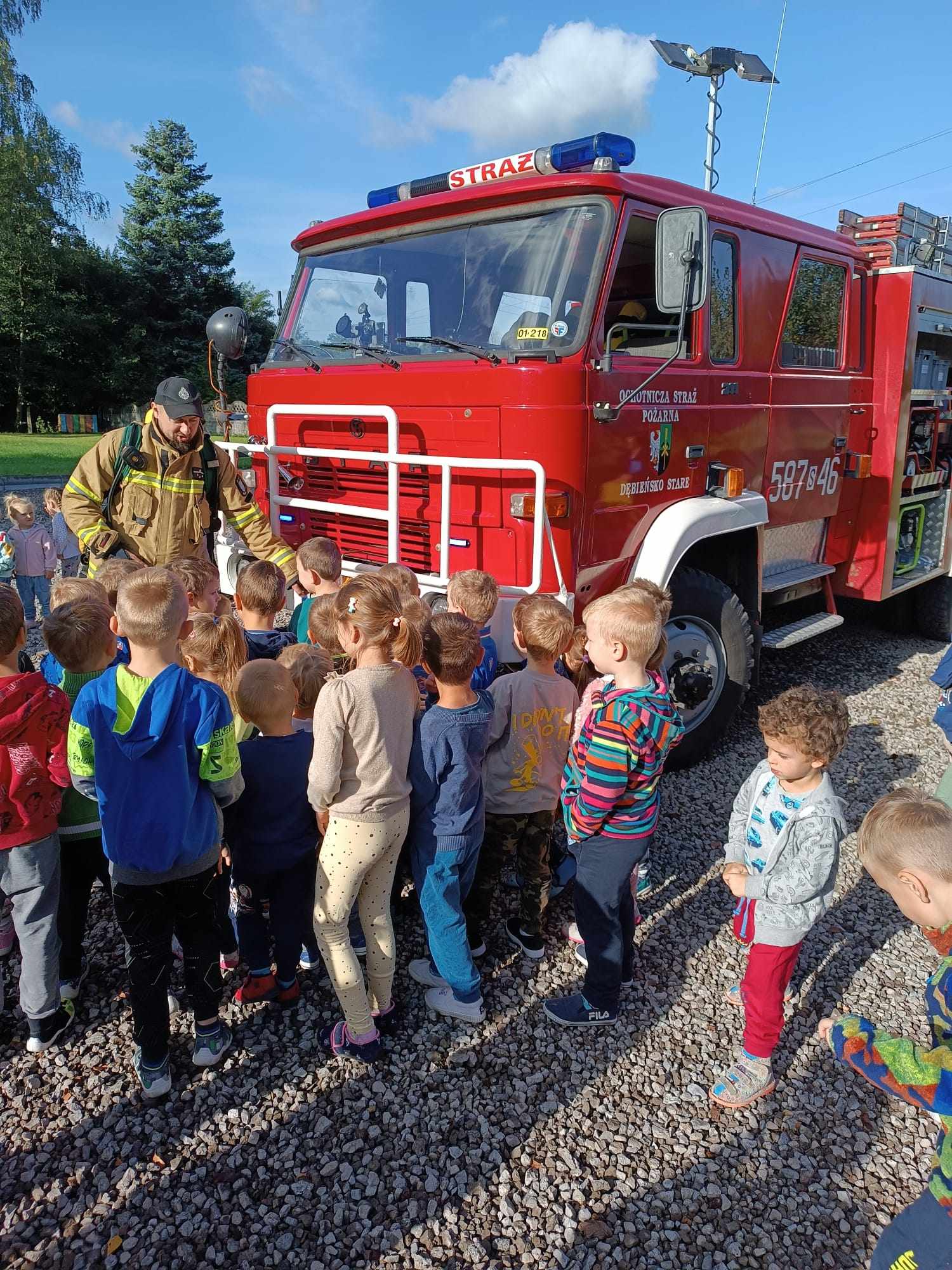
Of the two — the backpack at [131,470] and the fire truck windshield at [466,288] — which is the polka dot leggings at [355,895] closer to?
the fire truck windshield at [466,288]

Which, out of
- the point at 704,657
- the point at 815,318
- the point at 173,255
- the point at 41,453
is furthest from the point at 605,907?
the point at 173,255

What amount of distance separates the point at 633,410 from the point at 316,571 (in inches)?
60.4

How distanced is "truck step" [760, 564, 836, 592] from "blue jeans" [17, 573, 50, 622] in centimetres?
527

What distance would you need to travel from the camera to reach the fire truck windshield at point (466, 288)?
3.52 meters

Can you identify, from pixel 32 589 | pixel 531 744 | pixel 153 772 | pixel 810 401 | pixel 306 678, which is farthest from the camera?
pixel 32 589

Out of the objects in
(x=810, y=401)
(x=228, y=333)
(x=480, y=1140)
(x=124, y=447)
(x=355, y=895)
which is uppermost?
(x=228, y=333)

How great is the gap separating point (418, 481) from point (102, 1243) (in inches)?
114

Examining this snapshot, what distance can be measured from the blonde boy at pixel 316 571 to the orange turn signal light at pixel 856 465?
362 centimetres

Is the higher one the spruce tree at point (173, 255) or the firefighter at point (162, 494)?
the spruce tree at point (173, 255)

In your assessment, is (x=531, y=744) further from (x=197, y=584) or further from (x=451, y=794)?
(x=197, y=584)

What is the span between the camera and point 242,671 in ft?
7.80

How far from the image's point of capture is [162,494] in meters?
3.98

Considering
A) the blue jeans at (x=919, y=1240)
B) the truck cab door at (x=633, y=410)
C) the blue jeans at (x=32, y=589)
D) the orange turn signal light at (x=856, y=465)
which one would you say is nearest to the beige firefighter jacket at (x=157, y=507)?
the truck cab door at (x=633, y=410)

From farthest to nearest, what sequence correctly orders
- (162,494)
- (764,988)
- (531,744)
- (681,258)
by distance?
(162,494)
(681,258)
(531,744)
(764,988)
